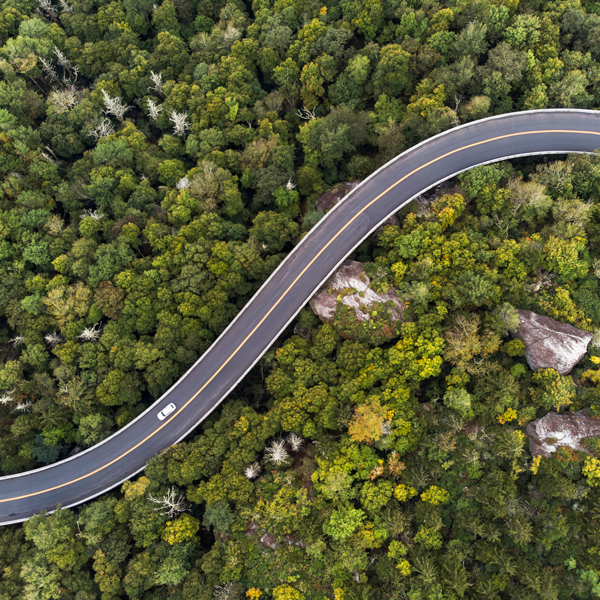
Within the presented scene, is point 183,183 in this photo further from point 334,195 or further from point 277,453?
point 277,453

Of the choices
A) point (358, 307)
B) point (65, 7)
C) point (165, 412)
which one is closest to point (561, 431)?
point (358, 307)

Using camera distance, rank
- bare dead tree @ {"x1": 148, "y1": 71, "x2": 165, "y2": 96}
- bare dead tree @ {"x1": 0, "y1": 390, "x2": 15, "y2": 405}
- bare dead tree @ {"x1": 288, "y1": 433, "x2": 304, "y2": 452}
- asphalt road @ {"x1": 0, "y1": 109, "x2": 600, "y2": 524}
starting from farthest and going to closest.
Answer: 1. bare dead tree @ {"x1": 148, "y1": 71, "x2": 165, "y2": 96}
2. bare dead tree @ {"x1": 0, "y1": 390, "x2": 15, "y2": 405}
3. asphalt road @ {"x1": 0, "y1": 109, "x2": 600, "y2": 524}
4. bare dead tree @ {"x1": 288, "y1": 433, "x2": 304, "y2": 452}

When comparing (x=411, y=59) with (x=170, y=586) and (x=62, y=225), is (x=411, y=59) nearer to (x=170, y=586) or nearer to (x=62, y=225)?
(x=62, y=225)

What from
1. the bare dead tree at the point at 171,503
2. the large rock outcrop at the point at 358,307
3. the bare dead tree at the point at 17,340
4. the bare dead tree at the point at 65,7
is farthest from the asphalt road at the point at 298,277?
the bare dead tree at the point at 65,7

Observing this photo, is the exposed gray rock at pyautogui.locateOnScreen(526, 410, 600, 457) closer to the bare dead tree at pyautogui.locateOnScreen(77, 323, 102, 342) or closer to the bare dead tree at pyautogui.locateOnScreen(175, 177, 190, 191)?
the bare dead tree at pyautogui.locateOnScreen(77, 323, 102, 342)

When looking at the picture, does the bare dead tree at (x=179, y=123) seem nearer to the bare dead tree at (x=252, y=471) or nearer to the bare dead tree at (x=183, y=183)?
the bare dead tree at (x=183, y=183)

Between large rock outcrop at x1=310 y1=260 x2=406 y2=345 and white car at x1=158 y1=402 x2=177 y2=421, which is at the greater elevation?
large rock outcrop at x1=310 y1=260 x2=406 y2=345

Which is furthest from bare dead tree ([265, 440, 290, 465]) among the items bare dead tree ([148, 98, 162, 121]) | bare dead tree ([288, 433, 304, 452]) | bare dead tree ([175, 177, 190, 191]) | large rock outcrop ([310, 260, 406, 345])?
bare dead tree ([148, 98, 162, 121])
